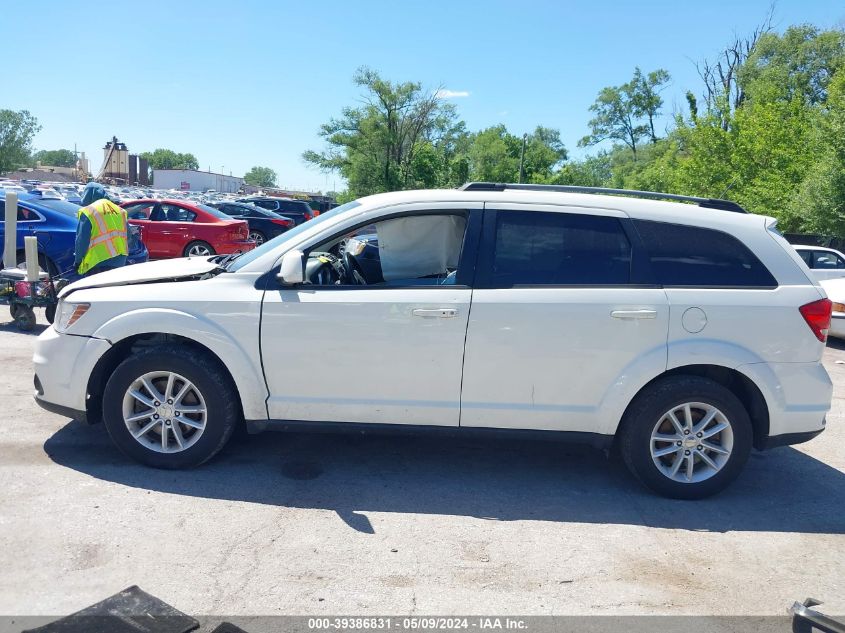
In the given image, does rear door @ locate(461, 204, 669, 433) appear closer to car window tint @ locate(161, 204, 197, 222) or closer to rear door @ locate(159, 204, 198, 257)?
rear door @ locate(159, 204, 198, 257)

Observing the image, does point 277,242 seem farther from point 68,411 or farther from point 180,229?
point 180,229

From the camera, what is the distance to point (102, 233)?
8.05 m

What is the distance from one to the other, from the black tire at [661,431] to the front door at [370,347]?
3.76 ft

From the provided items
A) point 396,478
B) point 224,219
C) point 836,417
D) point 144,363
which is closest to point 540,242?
point 396,478

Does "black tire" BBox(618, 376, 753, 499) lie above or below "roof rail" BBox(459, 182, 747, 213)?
below

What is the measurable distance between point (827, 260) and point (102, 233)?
12.5m

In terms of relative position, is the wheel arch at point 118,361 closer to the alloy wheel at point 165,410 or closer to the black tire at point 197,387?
the black tire at point 197,387

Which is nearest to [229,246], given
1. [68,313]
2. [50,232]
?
[50,232]

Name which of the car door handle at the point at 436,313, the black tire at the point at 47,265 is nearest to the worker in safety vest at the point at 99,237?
the black tire at the point at 47,265

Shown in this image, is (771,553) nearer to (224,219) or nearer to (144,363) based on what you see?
(144,363)

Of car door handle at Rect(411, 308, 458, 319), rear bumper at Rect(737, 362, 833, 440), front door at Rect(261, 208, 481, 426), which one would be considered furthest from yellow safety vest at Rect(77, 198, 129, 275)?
rear bumper at Rect(737, 362, 833, 440)

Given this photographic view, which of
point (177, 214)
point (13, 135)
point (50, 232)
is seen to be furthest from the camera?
point (13, 135)

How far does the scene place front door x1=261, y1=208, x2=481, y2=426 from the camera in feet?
14.6

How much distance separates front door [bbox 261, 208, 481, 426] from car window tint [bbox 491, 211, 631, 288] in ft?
0.76
